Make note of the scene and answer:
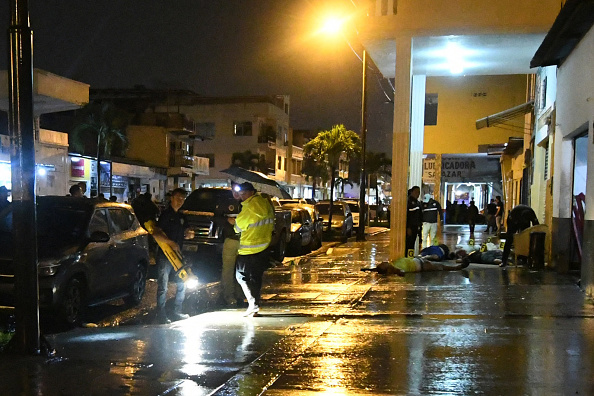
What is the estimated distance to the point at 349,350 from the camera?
661 centimetres

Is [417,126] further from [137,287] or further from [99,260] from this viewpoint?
[99,260]

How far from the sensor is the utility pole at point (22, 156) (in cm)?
617

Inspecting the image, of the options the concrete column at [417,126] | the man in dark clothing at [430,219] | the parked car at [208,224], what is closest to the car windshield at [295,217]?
the parked car at [208,224]

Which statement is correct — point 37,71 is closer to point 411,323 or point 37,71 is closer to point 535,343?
point 411,323

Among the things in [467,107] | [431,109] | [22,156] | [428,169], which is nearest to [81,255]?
[22,156]

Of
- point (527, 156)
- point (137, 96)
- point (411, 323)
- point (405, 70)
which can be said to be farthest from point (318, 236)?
point (137, 96)

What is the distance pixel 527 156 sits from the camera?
68.7 feet

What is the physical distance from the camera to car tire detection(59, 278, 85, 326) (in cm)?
804

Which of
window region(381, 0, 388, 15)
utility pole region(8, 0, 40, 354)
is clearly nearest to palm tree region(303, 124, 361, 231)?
window region(381, 0, 388, 15)

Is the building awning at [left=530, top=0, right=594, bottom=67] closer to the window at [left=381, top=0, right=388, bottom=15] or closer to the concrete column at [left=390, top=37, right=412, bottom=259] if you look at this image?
the concrete column at [left=390, top=37, right=412, bottom=259]

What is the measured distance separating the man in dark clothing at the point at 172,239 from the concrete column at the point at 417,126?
9032mm

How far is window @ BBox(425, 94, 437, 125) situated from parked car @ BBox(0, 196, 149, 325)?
2070 centimetres

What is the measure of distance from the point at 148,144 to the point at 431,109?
30.3 m

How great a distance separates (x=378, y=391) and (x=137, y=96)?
67.0m
